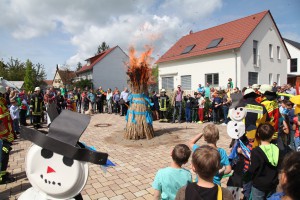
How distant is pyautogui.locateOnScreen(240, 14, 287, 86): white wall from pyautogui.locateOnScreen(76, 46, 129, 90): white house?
75.3 ft

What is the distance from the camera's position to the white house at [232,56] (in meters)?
20.8

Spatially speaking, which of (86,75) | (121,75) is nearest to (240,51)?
(121,75)

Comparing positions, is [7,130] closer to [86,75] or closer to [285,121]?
[285,121]

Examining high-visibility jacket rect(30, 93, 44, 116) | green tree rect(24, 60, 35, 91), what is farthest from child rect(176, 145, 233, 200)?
green tree rect(24, 60, 35, 91)

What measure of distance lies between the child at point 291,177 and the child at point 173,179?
1058mm

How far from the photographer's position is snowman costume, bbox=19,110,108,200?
196 cm

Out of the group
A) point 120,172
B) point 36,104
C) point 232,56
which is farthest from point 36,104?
Answer: point 232,56

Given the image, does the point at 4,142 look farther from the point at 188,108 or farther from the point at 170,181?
the point at 188,108

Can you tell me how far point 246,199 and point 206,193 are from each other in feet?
7.70

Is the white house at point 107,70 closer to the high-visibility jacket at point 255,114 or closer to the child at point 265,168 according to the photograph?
the high-visibility jacket at point 255,114

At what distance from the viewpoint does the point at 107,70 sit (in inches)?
1572

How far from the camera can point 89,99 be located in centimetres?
1786

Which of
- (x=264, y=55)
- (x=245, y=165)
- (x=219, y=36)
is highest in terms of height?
(x=219, y=36)

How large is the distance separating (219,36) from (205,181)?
2370 centimetres
